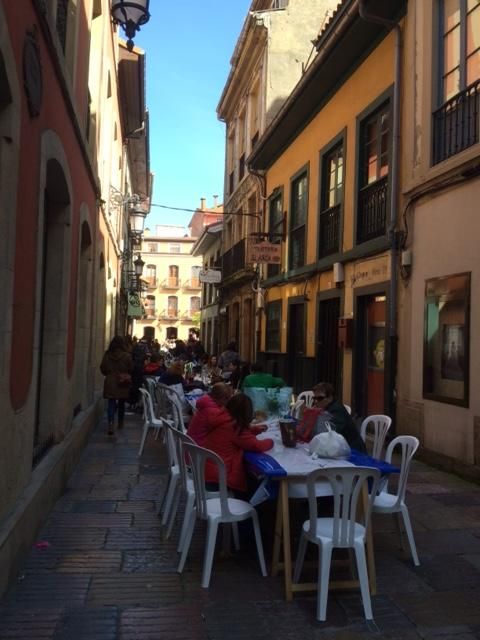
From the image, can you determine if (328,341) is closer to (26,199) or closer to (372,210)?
(372,210)

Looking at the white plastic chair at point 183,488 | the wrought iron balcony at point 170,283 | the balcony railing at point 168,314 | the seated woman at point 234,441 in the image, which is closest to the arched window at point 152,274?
the wrought iron balcony at point 170,283

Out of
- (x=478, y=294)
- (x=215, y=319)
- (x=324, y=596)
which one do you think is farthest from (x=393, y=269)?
(x=215, y=319)

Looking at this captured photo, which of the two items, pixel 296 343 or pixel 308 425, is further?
pixel 296 343

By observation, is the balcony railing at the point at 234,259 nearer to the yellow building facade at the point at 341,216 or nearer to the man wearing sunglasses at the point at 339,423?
the yellow building facade at the point at 341,216

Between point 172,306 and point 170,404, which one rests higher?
point 172,306

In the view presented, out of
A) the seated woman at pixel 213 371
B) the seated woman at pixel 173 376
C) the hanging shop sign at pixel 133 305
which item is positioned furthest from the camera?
the hanging shop sign at pixel 133 305

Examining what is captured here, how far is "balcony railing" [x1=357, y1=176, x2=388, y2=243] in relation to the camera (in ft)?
32.4

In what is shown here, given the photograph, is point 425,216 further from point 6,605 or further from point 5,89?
point 6,605

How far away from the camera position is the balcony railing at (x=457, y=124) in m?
7.44

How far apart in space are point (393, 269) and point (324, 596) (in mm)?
6253

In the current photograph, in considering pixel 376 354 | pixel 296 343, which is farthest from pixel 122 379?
pixel 296 343

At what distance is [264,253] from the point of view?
15164mm

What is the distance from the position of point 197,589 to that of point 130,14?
5413 mm

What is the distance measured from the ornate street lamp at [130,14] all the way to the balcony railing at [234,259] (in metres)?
13.6
